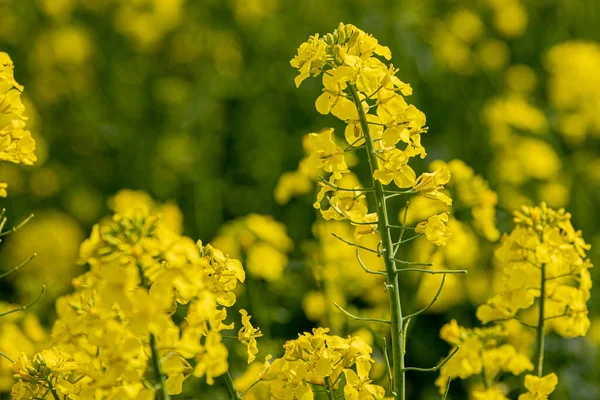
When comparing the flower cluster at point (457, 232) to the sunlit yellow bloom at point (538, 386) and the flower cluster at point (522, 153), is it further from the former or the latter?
the flower cluster at point (522, 153)

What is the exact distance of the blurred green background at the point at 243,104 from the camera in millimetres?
6730

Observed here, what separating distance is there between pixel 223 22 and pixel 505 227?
465cm

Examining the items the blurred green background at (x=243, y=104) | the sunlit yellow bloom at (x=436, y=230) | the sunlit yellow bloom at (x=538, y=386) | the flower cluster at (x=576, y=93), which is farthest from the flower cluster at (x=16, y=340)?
the flower cluster at (x=576, y=93)

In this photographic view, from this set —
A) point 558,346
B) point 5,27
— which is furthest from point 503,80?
point 5,27

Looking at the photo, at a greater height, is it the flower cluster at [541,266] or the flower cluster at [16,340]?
the flower cluster at [541,266]

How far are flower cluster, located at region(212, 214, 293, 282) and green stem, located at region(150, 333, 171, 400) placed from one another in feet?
6.72

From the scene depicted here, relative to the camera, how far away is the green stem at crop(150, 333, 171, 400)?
1895 mm

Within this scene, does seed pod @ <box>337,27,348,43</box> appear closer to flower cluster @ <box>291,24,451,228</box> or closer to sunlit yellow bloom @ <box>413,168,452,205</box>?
flower cluster @ <box>291,24,451,228</box>

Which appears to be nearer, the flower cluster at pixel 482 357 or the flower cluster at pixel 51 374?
the flower cluster at pixel 51 374

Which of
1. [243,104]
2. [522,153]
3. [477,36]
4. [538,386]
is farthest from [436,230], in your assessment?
[477,36]

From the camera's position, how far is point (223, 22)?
9391mm

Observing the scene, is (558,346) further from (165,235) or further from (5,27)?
(5,27)

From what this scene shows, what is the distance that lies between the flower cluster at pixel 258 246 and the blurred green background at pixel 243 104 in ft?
3.27

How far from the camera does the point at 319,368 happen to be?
7.36ft
